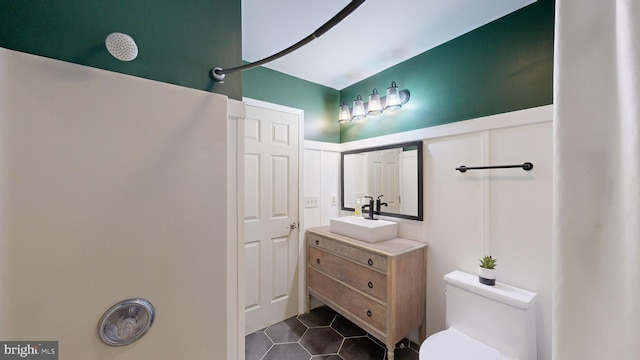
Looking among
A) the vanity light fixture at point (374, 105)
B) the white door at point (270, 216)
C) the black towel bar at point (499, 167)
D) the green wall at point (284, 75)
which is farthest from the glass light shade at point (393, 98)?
the white door at point (270, 216)

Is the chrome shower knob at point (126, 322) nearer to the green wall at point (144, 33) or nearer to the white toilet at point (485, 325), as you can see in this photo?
the green wall at point (144, 33)

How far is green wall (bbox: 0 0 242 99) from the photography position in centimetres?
67

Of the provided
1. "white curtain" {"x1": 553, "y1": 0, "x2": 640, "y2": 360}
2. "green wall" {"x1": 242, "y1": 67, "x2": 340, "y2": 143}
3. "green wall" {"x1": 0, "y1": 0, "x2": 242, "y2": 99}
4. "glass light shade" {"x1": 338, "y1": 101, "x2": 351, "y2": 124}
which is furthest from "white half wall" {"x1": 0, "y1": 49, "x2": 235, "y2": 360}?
"glass light shade" {"x1": 338, "y1": 101, "x2": 351, "y2": 124}

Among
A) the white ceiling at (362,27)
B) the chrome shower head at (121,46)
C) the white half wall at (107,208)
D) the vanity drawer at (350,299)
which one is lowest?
the vanity drawer at (350,299)

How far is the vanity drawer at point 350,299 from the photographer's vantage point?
1.72 metres

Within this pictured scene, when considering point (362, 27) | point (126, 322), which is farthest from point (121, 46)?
point (362, 27)

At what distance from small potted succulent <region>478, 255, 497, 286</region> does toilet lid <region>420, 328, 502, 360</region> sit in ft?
1.20

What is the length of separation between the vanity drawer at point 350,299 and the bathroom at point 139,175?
0.93 meters

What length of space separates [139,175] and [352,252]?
160cm

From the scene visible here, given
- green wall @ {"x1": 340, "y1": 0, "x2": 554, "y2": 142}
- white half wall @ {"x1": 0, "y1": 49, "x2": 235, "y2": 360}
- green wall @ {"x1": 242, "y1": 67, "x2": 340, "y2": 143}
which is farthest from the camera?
green wall @ {"x1": 242, "y1": 67, "x2": 340, "y2": 143}

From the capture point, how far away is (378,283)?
1728 mm

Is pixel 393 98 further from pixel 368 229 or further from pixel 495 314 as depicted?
pixel 495 314

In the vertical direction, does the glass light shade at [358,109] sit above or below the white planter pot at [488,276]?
above

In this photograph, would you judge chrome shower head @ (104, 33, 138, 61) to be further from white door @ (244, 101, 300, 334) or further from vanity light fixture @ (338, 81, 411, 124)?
vanity light fixture @ (338, 81, 411, 124)
